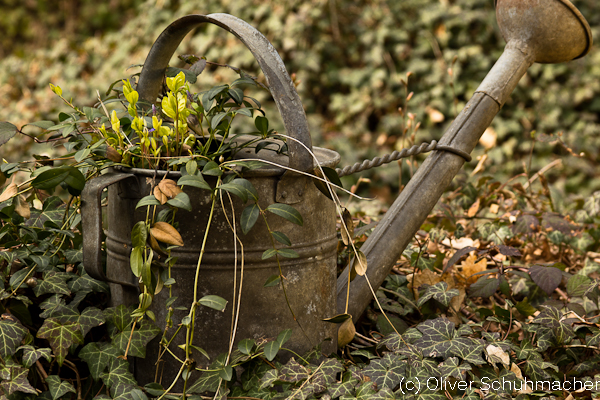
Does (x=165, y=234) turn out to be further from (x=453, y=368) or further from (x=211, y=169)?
(x=453, y=368)

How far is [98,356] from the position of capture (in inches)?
43.1

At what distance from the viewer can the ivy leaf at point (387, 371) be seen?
1.08 m

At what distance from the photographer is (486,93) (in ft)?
4.75

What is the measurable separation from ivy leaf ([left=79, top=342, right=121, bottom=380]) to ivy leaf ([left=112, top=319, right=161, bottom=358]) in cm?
2

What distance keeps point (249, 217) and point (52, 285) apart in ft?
1.63

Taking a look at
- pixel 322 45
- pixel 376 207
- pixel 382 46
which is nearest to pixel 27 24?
pixel 322 45

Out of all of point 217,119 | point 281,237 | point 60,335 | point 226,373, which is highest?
point 217,119

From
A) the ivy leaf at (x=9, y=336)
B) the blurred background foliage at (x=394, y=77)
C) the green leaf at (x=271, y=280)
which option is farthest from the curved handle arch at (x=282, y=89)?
the blurred background foliage at (x=394, y=77)

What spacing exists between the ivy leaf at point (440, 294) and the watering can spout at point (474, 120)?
121 mm

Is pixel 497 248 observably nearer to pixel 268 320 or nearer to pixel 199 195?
pixel 268 320

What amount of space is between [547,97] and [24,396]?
3.82m

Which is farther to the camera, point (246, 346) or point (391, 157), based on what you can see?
point (391, 157)

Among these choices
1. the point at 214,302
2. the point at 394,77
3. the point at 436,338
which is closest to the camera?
the point at 214,302

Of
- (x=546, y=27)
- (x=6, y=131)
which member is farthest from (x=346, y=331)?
(x=546, y=27)
